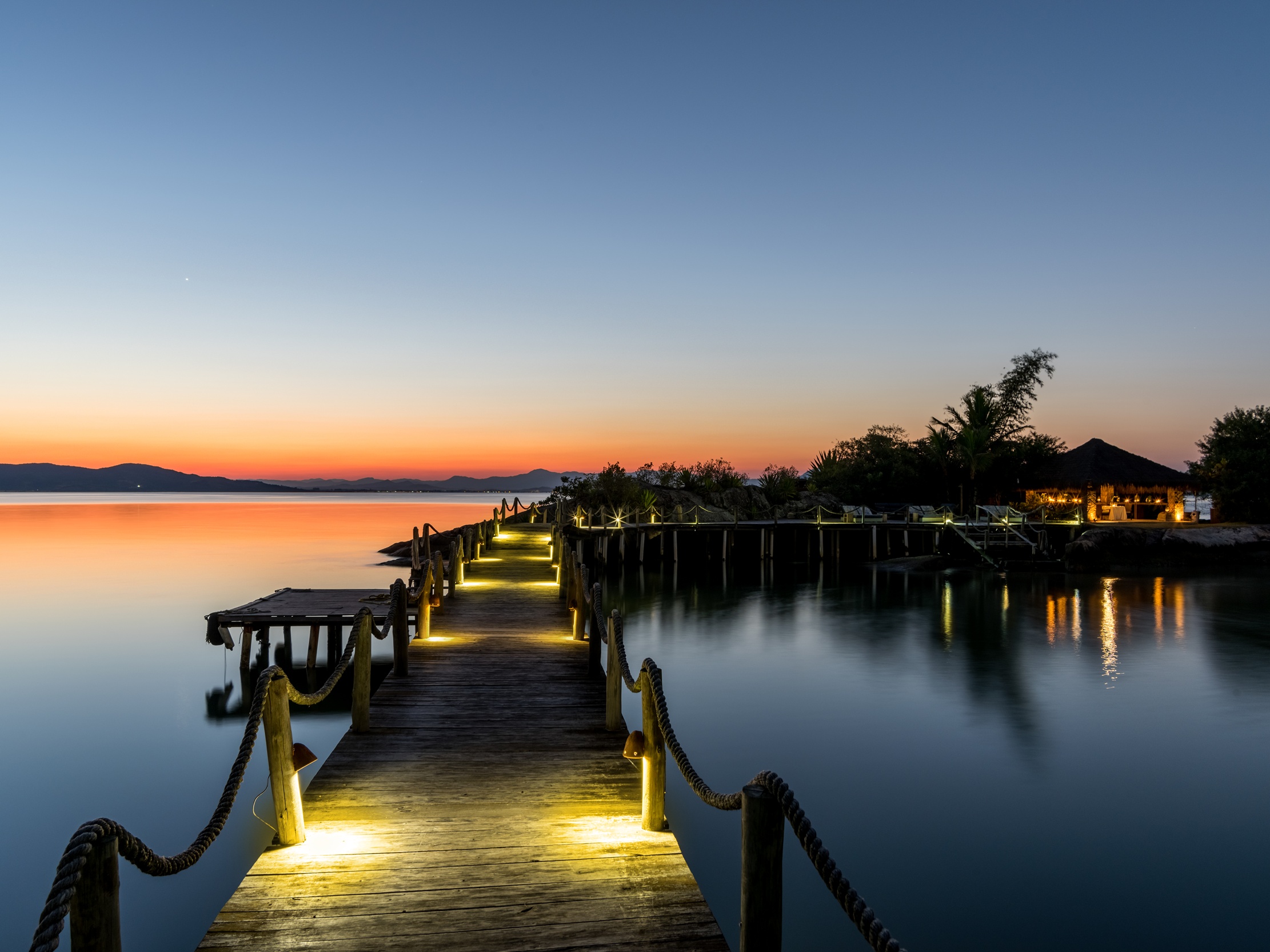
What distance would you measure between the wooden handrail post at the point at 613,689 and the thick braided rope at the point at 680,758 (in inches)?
73.2

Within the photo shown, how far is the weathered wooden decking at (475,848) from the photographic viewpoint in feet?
14.0

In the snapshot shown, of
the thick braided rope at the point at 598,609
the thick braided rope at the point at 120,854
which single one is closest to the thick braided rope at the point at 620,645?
the thick braided rope at the point at 598,609

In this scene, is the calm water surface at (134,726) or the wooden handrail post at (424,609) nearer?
the calm water surface at (134,726)

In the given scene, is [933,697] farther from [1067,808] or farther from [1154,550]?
[1154,550]

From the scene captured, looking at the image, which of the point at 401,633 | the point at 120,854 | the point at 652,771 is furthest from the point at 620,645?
the point at 120,854

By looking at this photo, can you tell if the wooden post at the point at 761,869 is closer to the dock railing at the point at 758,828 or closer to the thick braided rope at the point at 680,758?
the dock railing at the point at 758,828

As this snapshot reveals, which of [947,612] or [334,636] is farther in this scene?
[947,612]

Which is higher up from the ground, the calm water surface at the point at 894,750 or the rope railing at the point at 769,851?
the rope railing at the point at 769,851

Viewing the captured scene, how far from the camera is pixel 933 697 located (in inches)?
634

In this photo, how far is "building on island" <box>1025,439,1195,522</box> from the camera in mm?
48875

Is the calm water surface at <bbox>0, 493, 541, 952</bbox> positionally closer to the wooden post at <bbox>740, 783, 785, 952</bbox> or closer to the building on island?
the wooden post at <bbox>740, 783, 785, 952</bbox>

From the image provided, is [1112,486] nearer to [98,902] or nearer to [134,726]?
[134,726]

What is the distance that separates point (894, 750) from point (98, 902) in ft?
39.2

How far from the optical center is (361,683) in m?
7.77
